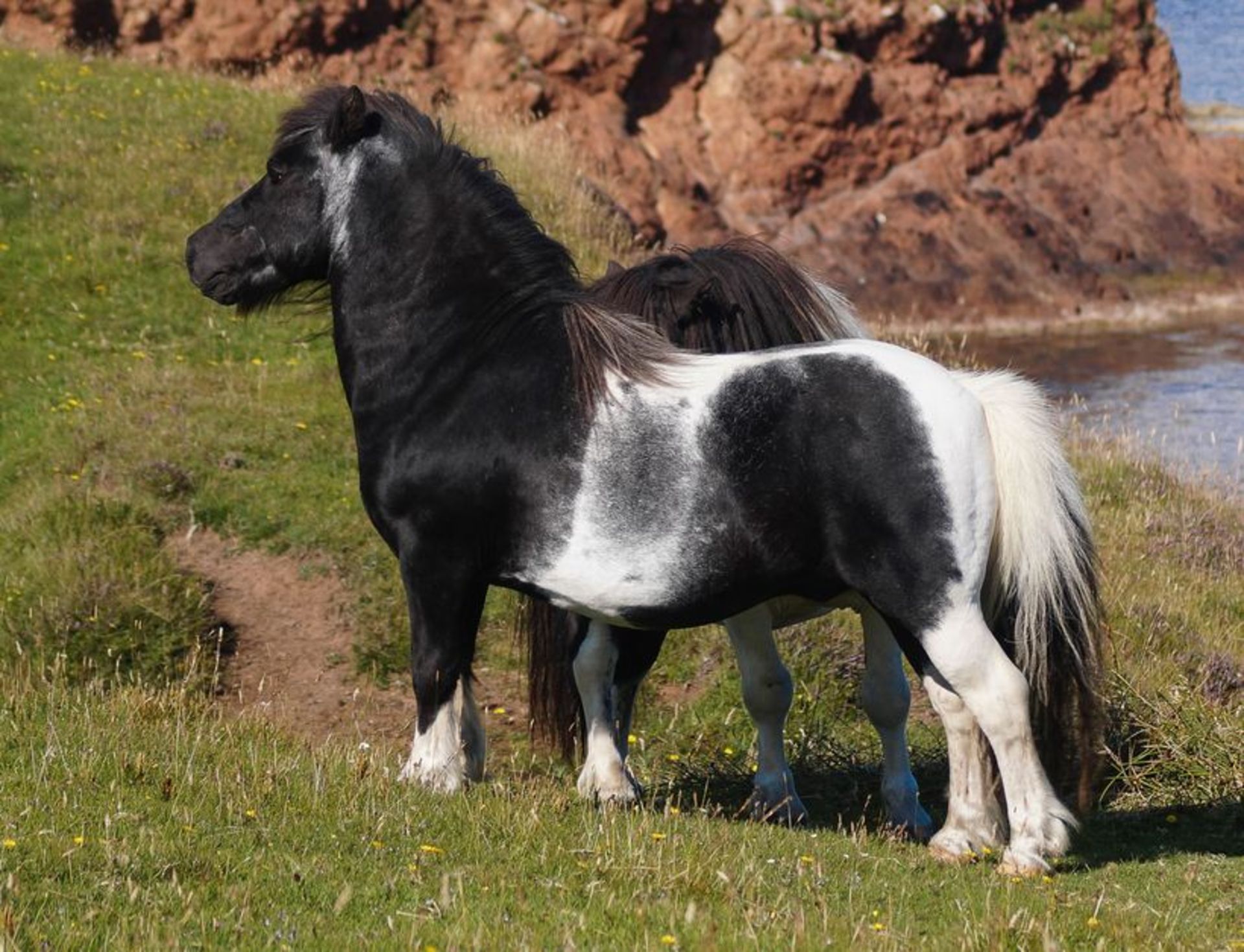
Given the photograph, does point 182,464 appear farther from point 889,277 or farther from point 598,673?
point 889,277

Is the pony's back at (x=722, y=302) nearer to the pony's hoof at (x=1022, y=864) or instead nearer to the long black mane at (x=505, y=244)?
the long black mane at (x=505, y=244)

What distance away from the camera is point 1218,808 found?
25.6 ft

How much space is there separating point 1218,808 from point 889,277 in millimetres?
26195

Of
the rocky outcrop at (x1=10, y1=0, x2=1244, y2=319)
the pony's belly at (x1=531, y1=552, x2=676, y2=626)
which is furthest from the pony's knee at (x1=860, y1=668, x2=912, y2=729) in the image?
the rocky outcrop at (x1=10, y1=0, x2=1244, y2=319)

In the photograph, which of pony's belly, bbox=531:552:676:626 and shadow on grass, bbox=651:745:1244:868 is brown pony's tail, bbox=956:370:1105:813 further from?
pony's belly, bbox=531:552:676:626

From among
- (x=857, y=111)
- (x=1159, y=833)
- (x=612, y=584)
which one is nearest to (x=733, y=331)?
(x=612, y=584)

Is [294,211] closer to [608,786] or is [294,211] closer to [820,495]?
[820,495]

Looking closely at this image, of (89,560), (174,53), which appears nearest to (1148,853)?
(89,560)

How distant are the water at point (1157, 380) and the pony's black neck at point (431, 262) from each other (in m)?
10.00

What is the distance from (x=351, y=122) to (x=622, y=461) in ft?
5.92

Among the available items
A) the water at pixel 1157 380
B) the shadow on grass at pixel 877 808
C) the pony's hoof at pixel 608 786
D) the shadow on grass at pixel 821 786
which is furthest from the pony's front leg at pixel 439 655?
the water at pixel 1157 380

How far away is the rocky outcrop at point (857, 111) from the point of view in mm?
31875

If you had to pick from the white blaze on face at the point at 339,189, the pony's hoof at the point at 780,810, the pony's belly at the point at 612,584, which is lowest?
the pony's hoof at the point at 780,810

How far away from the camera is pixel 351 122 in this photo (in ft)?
21.3
